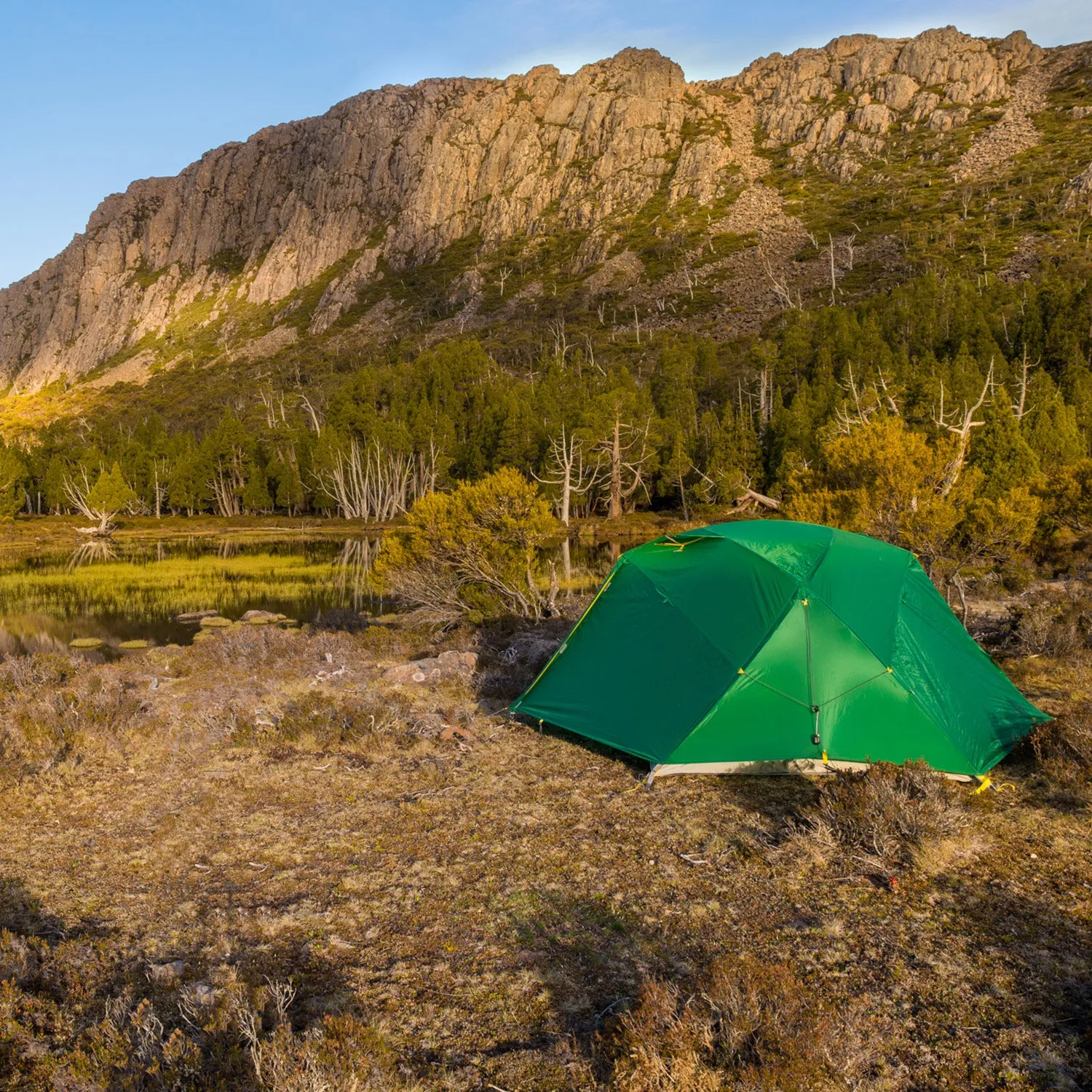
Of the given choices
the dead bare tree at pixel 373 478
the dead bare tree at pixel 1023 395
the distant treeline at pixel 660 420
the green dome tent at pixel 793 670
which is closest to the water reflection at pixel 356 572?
the green dome tent at pixel 793 670

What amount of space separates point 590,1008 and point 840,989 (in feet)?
4.98

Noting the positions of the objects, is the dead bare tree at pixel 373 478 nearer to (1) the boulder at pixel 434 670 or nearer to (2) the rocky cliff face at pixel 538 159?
(1) the boulder at pixel 434 670

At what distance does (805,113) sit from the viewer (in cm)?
16738

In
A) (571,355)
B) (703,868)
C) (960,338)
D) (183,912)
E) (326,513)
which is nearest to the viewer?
(183,912)

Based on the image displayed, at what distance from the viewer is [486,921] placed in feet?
18.0

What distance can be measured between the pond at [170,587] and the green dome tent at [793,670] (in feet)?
52.9

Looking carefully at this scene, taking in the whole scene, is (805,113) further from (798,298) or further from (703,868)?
(703,868)

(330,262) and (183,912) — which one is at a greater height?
(330,262)

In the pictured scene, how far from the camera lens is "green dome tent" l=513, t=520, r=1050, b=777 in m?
7.75

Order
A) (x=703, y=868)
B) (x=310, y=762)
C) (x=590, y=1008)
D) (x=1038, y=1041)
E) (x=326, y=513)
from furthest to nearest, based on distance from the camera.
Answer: (x=326, y=513), (x=310, y=762), (x=703, y=868), (x=590, y=1008), (x=1038, y=1041)

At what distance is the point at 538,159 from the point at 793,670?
189469 millimetres

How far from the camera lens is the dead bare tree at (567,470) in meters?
50.5

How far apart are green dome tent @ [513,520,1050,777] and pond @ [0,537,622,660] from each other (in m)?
16.1

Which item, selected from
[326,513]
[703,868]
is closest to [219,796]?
[703,868]
